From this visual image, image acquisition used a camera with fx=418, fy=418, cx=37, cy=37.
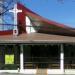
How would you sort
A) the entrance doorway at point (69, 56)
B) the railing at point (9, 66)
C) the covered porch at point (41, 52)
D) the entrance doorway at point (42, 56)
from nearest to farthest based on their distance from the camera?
1. the covered porch at point (41, 52)
2. the railing at point (9, 66)
3. the entrance doorway at point (69, 56)
4. the entrance doorway at point (42, 56)

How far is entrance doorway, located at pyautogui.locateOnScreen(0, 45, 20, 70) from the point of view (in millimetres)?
41969

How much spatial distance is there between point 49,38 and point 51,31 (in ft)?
8.99

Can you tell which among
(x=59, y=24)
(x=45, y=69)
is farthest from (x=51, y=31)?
(x=45, y=69)

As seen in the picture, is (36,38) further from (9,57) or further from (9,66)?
(9,66)

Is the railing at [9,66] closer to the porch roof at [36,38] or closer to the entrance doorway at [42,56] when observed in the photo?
the entrance doorway at [42,56]

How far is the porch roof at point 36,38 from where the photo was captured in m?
40.6

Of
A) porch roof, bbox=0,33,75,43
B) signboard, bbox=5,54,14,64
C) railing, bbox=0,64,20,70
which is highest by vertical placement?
porch roof, bbox=0,33,75,43

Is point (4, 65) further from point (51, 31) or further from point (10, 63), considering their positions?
point (51, 31)

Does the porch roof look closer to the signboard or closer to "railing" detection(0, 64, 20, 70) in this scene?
the signboard

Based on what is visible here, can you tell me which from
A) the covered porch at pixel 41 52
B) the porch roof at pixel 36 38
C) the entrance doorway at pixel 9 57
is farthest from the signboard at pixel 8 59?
the porch roof at pixel 36 38

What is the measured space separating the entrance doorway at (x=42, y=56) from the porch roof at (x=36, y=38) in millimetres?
1017

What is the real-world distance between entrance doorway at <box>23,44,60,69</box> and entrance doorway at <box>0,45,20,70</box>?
872 mm

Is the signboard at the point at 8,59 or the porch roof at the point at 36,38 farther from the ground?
the porch roof at the point at 36,38

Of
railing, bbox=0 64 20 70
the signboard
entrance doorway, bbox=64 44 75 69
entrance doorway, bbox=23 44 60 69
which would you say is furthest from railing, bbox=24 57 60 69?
the signboard
